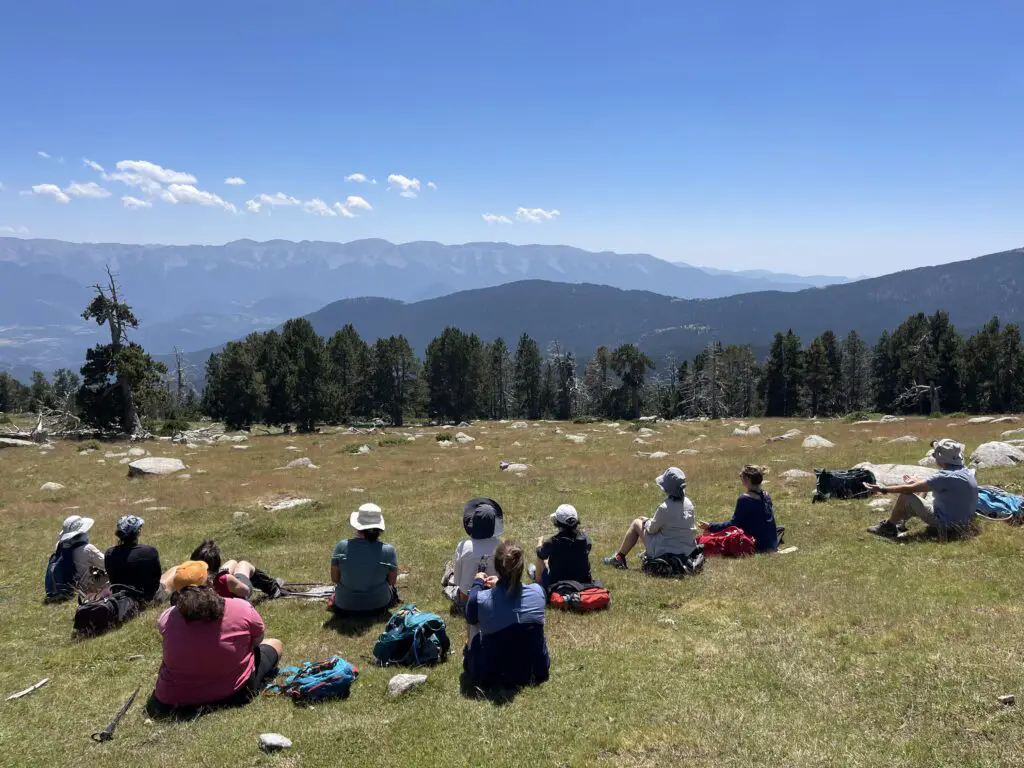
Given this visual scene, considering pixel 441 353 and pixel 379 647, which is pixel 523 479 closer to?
pixel 379 647

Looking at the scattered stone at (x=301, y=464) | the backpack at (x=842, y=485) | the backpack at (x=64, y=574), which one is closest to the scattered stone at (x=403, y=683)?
the backpack at (x=64, y=574)

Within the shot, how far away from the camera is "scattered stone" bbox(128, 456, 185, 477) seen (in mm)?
32906

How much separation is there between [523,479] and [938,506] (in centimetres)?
1740

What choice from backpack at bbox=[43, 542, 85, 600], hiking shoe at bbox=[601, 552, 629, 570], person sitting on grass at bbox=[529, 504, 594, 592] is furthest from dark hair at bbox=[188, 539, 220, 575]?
hiking shoe at bbox=[601, 552, 629, 570]

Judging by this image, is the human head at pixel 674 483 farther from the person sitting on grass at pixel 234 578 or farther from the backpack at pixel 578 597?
the person sitting on grass at pixel 234 578

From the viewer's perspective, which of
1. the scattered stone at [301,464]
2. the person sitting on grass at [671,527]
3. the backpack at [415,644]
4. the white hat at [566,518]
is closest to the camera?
the backpack at [415,644]

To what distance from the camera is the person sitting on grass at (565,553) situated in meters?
10.5

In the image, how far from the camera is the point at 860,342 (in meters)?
119

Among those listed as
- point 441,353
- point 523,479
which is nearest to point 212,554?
point 523,479

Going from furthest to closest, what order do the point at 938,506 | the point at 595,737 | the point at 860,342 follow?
1. the point at 860,342
2. the point at 938,506
3. the point at 595,737

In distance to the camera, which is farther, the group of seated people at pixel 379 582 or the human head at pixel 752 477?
the human head at pixel 752 477

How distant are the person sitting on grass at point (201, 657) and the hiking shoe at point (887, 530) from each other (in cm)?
1320

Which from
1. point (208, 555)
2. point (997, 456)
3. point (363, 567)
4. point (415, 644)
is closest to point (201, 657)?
point (415, 644)

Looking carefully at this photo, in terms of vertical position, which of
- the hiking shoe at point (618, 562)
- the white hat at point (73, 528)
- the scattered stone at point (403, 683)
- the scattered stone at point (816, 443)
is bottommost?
the scattered stone at point (816, 443)
